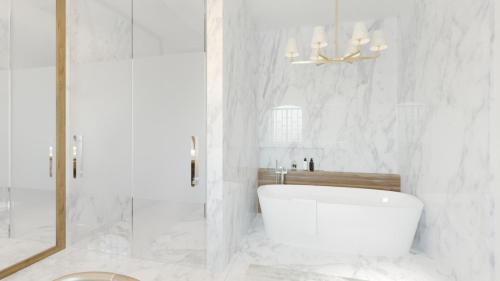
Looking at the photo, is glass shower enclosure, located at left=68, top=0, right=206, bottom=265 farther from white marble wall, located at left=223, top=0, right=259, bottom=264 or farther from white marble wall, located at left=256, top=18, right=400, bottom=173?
white marble wall, located at left=256, top=18, right=400, bottom=173

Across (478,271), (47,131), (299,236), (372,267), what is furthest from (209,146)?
(478,271)

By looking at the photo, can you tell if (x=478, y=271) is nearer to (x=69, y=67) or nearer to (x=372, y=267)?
(x=372, y=267)

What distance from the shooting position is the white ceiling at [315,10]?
3109mm

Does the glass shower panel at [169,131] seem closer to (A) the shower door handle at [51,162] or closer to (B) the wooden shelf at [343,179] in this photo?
(A) the shower door handle at [51,162]

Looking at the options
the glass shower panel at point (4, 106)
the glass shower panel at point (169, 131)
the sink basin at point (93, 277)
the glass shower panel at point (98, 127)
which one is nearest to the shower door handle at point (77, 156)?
the glass shower panel at point (98, 127)

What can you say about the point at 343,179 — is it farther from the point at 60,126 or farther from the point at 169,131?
the point at 60,126

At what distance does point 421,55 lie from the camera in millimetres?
2764

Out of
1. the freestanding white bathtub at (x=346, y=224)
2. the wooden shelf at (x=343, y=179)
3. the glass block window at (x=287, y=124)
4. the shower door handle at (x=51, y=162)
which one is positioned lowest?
the freestanding white bathtub at (x=346, y=224)

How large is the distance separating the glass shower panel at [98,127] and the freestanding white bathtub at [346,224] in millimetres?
1552

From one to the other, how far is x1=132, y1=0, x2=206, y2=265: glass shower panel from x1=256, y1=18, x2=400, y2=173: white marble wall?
1.77 m

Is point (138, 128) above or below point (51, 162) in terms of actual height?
above

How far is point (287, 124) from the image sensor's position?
12.7ft

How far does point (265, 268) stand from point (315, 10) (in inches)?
118

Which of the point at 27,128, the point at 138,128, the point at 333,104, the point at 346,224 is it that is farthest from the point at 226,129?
the point at 333,104
